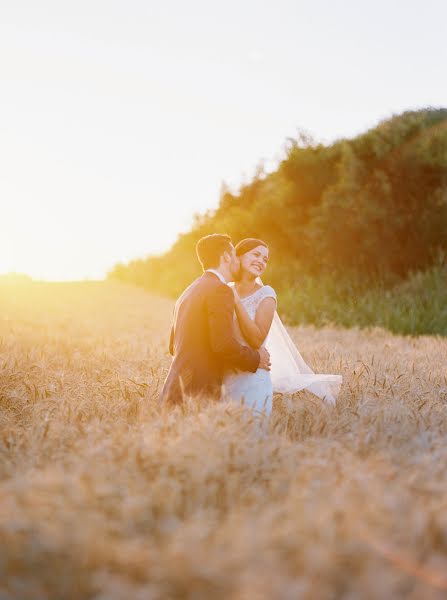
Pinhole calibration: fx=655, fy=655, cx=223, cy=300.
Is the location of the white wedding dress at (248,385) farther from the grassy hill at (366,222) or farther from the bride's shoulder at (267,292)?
the grassy hill at (366,222)

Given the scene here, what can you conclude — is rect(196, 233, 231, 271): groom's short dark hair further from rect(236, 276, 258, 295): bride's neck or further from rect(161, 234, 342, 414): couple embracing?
rect(236, 276, 258, 295): bride's neck

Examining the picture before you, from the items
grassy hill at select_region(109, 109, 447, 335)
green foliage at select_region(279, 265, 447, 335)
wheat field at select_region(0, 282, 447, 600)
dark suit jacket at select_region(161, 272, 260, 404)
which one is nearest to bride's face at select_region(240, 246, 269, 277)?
dark suit jacket at select_region(161, 272, 260, 404)

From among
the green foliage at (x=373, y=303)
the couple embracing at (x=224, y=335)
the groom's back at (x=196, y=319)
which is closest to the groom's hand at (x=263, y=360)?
the couple embracing at (x=224, y=335)

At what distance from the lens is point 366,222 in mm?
14250

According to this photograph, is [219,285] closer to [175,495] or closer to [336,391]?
[336,391]

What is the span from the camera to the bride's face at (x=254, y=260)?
4.80 metres

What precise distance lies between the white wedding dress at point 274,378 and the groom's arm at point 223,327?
0.78 feet

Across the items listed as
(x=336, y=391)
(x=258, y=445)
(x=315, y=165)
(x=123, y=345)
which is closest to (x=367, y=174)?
(x=315, y=165)

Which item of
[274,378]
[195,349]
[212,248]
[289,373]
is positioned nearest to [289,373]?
[289,373]

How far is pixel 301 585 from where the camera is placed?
1803mm

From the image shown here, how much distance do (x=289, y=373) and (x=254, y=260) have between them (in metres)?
0.99

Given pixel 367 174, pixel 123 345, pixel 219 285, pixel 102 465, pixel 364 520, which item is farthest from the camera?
pixel 367 174

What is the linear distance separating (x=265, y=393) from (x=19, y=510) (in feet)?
8.04

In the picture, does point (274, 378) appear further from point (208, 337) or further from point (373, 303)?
point (373, 303)
